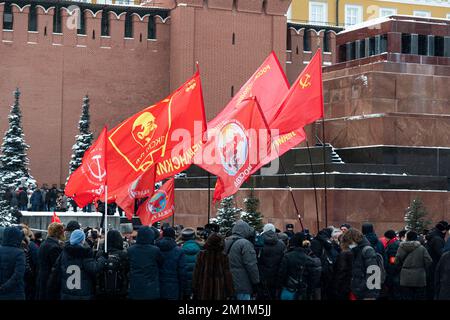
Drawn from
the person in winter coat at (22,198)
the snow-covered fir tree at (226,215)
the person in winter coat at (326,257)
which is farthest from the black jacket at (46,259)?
the person in winter coat at (22,198)

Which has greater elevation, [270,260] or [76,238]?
[76,238]

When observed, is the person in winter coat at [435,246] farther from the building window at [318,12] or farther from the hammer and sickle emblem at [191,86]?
the building window at [318,12]

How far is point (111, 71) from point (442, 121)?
46.9 feet

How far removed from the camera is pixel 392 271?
10.1 metres

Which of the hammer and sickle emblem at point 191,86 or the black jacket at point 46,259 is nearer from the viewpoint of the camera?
the black jacket at point 46,259

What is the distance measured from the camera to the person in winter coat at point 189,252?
9.10m

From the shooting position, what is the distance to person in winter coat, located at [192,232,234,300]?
8531 millimetres

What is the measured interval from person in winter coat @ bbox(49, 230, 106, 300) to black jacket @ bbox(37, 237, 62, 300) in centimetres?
29

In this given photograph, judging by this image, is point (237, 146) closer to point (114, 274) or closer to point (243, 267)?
point (243, 267)

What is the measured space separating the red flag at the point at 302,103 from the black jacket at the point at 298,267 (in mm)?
4821

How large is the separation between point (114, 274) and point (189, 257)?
2.33 ft

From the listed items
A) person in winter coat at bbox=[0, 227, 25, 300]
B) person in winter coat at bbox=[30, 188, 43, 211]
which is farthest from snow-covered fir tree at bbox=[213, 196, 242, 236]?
person in winter coat at bbox=[0, 227, 25, 300]

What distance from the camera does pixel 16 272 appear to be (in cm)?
837

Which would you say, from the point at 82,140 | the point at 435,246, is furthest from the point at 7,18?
the point at 435,246
